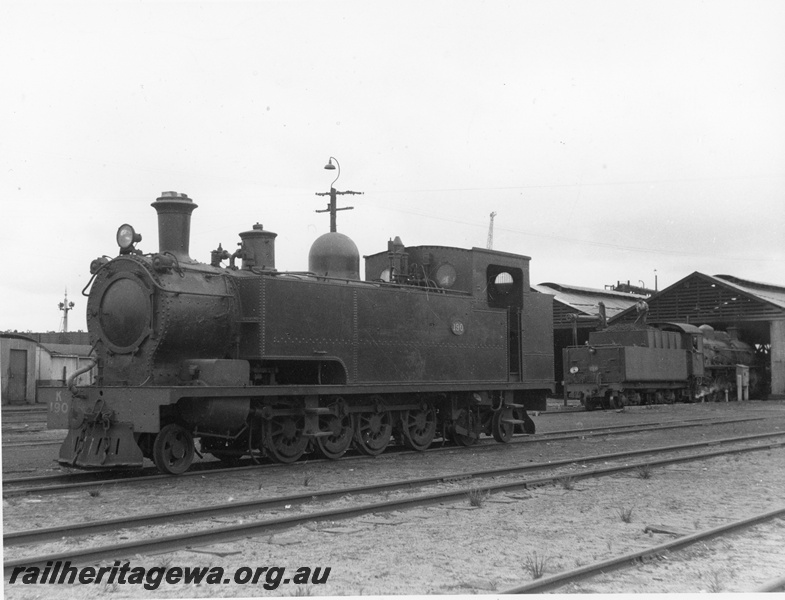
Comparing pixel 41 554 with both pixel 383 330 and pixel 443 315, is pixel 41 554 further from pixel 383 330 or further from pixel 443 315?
pixel 443 315

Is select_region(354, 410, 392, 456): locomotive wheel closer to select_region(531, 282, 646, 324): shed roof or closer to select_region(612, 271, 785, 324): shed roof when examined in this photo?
select_region(531, 282, 646, 324): shed roof

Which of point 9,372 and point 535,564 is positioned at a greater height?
point 9,372

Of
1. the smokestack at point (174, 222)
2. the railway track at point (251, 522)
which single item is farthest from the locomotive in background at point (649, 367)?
the smokestack at point (174, 222)

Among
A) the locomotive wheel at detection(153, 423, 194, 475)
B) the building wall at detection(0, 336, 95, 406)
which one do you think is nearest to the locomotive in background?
the building wall at detection(0, 336, 95, 406)

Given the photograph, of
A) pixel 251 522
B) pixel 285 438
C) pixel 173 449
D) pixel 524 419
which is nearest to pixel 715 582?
pixel 251 522

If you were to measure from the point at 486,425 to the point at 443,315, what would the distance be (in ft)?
8.18

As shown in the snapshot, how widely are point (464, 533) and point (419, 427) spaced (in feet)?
21.1

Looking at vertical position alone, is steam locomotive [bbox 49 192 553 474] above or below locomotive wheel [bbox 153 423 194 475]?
above

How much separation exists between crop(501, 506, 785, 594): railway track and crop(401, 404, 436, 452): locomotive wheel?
20.9 feet

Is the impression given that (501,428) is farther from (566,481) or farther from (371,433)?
(566,481)

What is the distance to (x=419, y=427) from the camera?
43.5 feet

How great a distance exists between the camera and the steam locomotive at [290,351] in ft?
33.0

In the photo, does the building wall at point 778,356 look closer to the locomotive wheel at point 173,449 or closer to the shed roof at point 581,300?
the shed roof at point 581,300

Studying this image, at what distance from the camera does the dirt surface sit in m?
5.36
